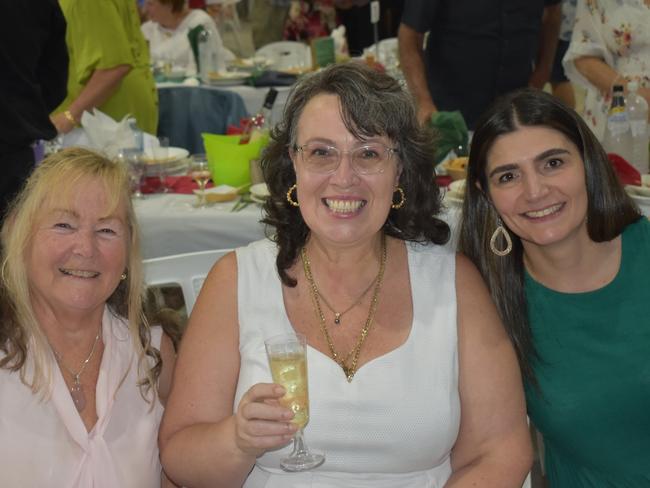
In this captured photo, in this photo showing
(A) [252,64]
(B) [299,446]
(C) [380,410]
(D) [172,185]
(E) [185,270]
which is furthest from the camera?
(A) [252,64]

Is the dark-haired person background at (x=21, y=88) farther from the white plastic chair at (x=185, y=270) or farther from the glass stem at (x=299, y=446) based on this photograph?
the glass stem at (x=299, y=446)

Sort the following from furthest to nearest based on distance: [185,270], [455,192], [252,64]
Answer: [252,64] → [455,192] → [185,270]

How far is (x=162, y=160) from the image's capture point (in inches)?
154

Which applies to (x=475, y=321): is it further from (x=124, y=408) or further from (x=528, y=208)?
(x=124, y=408)

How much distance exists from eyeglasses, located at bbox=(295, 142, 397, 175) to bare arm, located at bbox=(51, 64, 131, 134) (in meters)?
3.09

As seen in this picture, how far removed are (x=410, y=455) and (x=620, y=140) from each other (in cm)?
197

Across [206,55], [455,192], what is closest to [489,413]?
[455,192]

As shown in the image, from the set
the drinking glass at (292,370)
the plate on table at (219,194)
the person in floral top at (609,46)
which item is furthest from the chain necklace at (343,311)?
the person in floral top at (609,46)

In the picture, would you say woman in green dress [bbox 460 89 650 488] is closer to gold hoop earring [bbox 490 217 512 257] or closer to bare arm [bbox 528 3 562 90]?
gold hoop earring [bbox 490 217 512 257]

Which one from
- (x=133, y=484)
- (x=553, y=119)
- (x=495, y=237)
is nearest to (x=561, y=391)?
(x=495, y=237)

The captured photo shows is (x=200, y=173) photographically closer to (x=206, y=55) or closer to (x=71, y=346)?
(x=71, y=346)

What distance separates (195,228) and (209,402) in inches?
60.7

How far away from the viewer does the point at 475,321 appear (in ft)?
6.94

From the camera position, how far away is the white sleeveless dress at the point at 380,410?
2.02m
